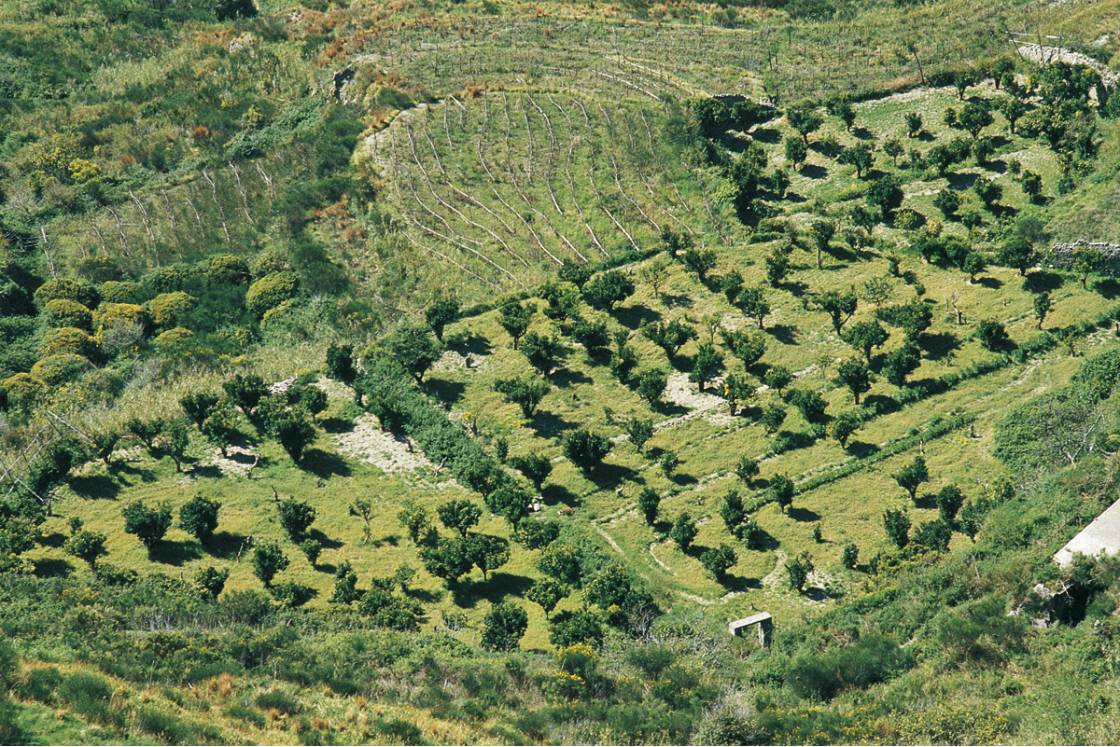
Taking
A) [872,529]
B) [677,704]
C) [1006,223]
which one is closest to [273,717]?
[677,704]

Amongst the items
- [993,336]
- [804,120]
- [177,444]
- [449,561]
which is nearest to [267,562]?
[449,561]

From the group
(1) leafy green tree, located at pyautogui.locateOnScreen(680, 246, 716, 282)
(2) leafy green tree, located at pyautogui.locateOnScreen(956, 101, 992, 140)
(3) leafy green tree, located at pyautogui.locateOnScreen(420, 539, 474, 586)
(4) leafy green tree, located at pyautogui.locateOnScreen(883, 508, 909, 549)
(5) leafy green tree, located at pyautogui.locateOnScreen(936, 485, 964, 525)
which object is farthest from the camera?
(2) leafy green tree, located at pyautogui.locateOnScreen(956, 101, 992, 140)

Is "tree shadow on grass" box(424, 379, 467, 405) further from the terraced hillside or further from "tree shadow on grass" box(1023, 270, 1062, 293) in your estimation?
"tree shadow on grass" box(1023, 270, 1062, 293)

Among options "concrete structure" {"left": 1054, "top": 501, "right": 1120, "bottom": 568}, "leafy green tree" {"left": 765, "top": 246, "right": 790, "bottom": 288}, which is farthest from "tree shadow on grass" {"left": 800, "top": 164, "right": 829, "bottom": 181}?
"concrete structure" {"left": 1054, "top": 501, "right": 1120, "bottom": 568}

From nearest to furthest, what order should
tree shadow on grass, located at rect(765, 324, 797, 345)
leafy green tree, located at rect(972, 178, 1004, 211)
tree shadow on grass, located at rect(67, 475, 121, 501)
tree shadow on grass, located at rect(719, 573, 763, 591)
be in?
tree shadow on grass, located at rect(719, 573, 763, 591)
tree shadow on grass, located at rect(67, 475, 121, 501)
tree shadow on grass, located at rect(765, 324, 797, 345)
leafy green tree, located at rect(972, 178, 1004, 211)

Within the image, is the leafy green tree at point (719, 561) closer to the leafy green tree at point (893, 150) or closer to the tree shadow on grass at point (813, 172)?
the tree shadow on grass at point (813, 172)

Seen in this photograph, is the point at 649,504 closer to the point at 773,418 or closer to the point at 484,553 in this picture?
the point at 484,553
